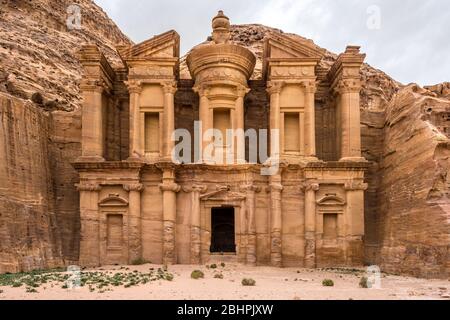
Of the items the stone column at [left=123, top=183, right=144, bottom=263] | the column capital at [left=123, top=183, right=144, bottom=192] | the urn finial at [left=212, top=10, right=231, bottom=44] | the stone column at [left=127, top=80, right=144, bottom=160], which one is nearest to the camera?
the stone column at [left=123, top=183, right=144, bottom=263]

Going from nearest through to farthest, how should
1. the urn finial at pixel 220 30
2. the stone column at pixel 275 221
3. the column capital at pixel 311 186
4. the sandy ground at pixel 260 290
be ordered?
the sandy ground at pixel 260 290 < the stone column at pixel 275 221 < the column capital at pixel 311 186 < the urn finial at pixel 220 30

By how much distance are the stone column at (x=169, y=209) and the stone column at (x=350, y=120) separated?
29.6ft

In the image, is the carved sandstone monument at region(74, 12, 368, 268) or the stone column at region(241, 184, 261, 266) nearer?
the stone column at region(241, 184, 261, 266)

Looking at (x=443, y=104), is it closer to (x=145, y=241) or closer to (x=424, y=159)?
(x=424, y=159)

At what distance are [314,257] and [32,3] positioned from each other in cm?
3739

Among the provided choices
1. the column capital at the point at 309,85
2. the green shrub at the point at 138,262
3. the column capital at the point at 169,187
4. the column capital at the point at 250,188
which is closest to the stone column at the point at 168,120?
the column capital at the point at 169,187

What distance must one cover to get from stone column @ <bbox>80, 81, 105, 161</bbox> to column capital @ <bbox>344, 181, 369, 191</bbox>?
12.8 m

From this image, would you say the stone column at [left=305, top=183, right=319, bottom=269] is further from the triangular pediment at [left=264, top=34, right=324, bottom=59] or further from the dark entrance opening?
the dark entrance opening

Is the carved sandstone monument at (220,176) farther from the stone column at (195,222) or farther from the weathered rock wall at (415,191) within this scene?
the weathered rock wall at (415,191)

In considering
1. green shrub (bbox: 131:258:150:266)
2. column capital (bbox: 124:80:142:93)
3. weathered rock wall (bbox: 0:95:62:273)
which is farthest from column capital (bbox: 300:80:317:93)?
weathered rock wall (bbox: 0:95:62:273)

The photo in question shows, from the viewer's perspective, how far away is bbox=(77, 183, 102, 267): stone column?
2500 centimetres

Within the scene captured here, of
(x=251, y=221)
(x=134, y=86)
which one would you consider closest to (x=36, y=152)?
(x=134, y=86)

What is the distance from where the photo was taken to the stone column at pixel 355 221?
25141mm

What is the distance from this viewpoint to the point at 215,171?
84.6 feet
